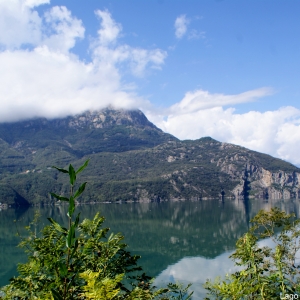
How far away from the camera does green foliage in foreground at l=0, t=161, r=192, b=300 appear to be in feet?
6.09

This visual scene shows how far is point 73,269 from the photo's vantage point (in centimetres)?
249

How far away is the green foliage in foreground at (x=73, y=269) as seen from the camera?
186 centimetres

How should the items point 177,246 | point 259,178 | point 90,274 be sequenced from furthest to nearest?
point 259,178, point 177,246, point 90,274

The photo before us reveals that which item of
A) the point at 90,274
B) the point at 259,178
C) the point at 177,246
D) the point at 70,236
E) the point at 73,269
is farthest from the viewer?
the point at 259,178

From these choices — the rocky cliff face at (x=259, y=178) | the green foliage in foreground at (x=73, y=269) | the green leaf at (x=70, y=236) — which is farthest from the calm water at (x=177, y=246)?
the rocky cliff face at (x=259, y=178)

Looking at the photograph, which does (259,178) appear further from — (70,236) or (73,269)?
(70,236)

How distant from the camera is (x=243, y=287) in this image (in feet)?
9.11

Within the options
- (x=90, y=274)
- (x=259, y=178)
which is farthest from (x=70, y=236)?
(x=259, y=178)

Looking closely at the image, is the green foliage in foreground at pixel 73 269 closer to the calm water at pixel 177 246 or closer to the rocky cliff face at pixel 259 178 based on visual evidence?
the calm water at pixel 177 246

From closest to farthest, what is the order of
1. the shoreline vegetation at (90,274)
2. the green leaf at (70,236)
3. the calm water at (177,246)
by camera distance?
the green leaf at (70,236) → the shoreline vegetation at (90,274) → the calm water at (177,246)

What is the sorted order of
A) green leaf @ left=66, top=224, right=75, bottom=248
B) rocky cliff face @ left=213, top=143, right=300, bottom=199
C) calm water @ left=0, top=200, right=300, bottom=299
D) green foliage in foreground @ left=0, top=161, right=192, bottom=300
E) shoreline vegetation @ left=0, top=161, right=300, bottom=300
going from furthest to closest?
1. rocky cliff face @ left=213, top=143, right=300, bottom=199
2. calm water @ left=0, top=200, right=300, bottom=299
3. shoreline vegetation @ left=0, top=161, right=300, bottom=300
4. green foliage in foreground @ left=0, top=161, right=192, bottom=300
5. green leaf @ left=66, top=224, right=75, bottom=248

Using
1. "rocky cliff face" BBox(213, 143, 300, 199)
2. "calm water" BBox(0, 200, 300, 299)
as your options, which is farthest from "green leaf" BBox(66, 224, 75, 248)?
"rocky cliff face" BBox(213, 143, 300, 199)

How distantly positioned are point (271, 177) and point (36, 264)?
197533mm

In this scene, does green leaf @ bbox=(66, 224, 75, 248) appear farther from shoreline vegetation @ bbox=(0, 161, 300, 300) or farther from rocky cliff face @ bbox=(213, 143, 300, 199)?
rocky cliff face @ bbox=(213, 143, 300, 199)
